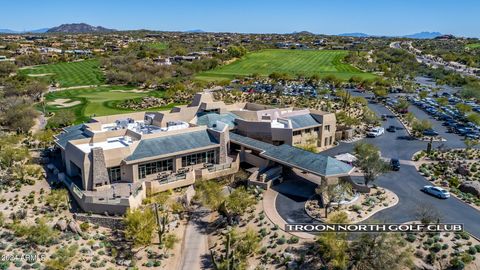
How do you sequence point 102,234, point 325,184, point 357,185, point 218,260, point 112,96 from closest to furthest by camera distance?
point 218,260
point 102,234
point 325,184
point 357,185
point 112,96

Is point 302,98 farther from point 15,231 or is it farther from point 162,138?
point 15,231

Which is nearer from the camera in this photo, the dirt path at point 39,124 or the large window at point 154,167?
the large window at point 154,167

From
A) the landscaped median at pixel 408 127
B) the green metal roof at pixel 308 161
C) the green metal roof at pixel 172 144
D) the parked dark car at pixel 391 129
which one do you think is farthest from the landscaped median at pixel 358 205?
the parked dark car at pixel 391 129

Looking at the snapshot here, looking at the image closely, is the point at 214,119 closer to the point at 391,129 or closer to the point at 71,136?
the point at 71,136

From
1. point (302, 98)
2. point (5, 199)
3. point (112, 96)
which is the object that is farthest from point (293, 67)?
point (5, 199)

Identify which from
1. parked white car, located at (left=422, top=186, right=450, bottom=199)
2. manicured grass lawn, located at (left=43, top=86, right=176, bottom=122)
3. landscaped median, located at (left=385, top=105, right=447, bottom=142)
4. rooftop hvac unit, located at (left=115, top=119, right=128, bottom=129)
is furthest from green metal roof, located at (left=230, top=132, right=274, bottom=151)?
manicured grass lawn, located at (left=43, top=86, right=176, bottom=122)

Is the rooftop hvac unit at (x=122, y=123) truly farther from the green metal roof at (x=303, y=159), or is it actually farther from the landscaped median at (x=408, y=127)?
the landscaped median at (x=408, y=127)
